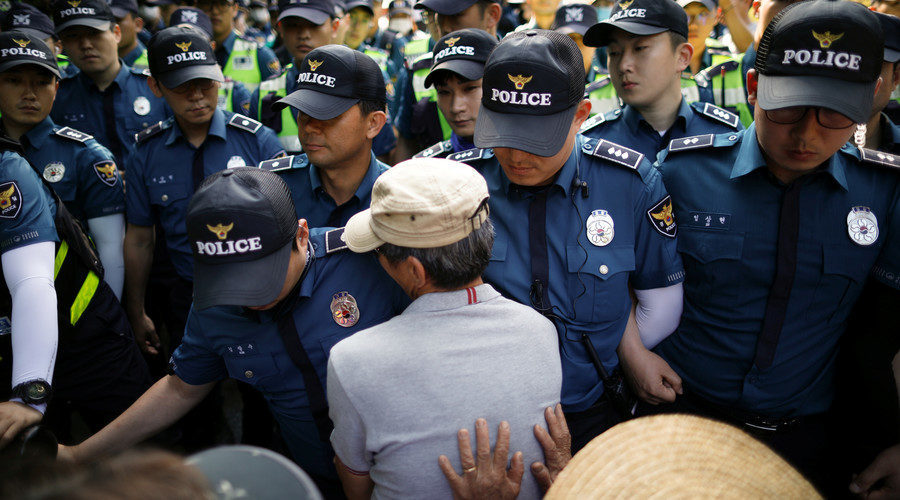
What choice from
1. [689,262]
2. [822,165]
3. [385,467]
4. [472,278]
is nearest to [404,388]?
[385,467]

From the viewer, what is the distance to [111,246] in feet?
11.0

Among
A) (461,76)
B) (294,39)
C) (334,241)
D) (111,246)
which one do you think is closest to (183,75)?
(111,246)

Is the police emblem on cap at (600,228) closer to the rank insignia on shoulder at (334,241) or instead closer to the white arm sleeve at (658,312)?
the white arm sleeve at (658,312)

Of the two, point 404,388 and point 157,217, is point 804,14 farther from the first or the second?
point 157,217

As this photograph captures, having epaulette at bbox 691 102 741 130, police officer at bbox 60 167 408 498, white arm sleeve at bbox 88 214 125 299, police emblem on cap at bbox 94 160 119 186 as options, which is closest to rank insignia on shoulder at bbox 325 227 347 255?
police officer at bbox 60 167 408 498

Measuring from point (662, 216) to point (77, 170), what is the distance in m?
3.31

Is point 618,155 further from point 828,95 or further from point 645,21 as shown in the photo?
point 645,21

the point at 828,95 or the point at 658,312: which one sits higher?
the point at 828,95

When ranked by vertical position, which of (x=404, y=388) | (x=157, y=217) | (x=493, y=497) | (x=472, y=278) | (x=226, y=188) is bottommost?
(x=157, y=217)

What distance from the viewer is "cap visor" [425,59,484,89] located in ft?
9.82

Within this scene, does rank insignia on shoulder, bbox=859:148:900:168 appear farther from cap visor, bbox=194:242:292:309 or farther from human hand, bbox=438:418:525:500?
cap visor, bbox=194:242:292:309

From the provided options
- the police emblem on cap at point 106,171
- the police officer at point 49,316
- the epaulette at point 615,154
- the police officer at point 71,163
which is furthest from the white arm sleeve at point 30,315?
the epaulette at point 615,154

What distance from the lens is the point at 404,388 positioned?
1.38 meters

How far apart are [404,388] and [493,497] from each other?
39cm
